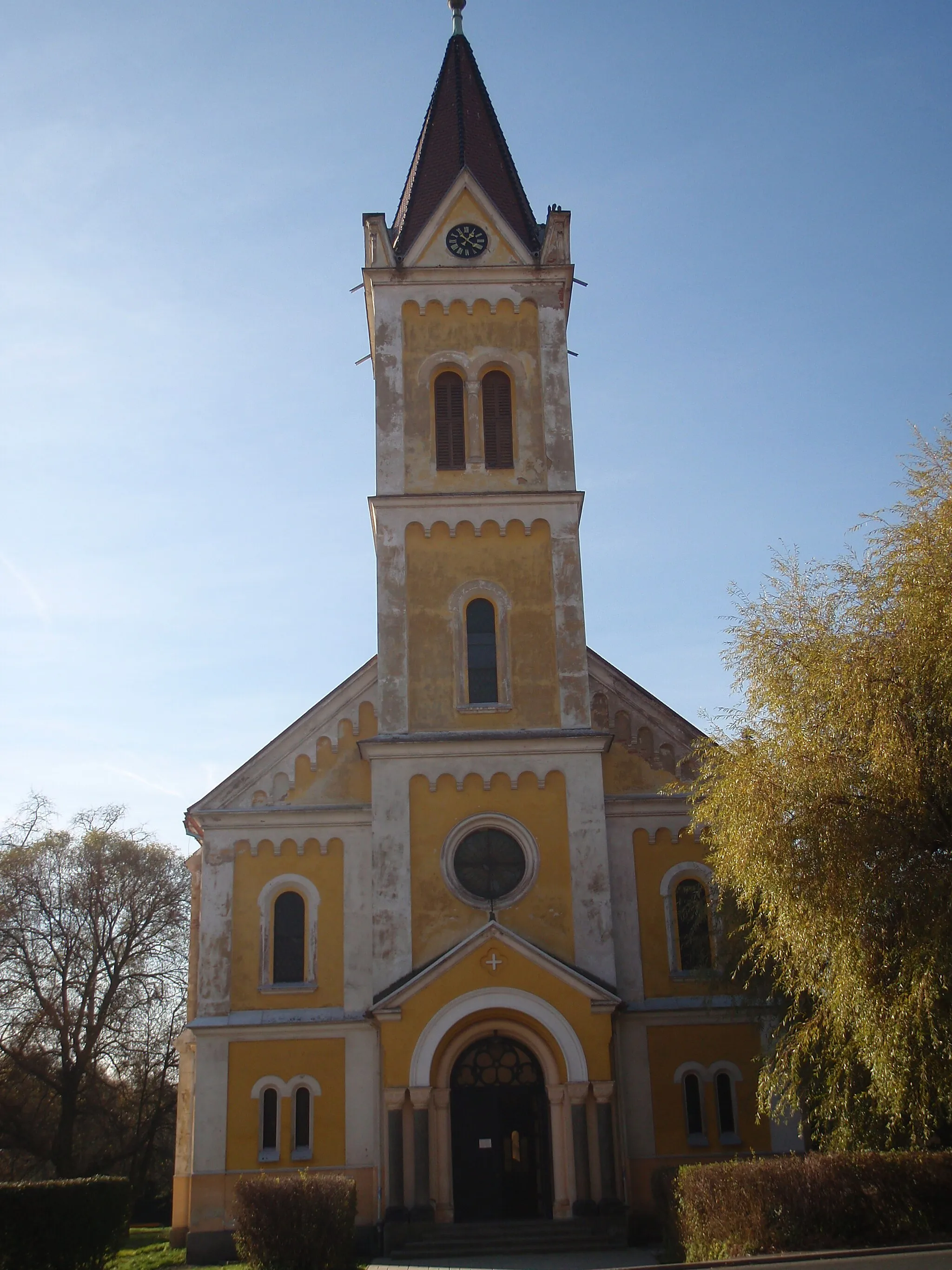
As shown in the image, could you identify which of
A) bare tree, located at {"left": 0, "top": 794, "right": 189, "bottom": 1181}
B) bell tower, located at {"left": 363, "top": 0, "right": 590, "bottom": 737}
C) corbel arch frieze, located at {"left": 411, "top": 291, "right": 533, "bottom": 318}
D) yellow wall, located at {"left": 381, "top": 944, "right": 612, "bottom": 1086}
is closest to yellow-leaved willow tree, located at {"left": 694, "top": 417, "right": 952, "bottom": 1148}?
yellow wall, located at {"left": 381, "top": 944, "right": 612, "bottom": 1086}

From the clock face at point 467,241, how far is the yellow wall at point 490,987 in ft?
50.1

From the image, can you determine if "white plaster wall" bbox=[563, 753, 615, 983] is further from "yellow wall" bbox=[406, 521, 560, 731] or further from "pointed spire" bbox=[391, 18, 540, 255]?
"pointed spire" bbox=[391, 18, 540, 255]

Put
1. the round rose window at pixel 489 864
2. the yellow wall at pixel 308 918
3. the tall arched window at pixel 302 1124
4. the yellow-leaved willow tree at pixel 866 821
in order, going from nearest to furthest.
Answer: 1. the yellow-leaved willow tree at pixel 866 821
2. the tall arched window at pixel 302 1124
3. the yellow wall at pixel 308 918
4. the round rose window at pixel 489 864

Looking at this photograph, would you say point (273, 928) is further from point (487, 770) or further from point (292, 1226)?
point (292, 1226)

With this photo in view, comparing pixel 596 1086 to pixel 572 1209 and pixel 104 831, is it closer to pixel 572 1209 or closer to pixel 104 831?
pixel 572 1209

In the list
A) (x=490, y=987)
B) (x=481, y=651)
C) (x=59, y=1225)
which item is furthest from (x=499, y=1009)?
(x=59, y=1225)

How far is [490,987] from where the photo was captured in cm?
2206

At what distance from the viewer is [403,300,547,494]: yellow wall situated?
2656 centimetres

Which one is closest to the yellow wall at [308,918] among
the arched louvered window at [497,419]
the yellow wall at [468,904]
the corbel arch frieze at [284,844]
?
the corbel arch frieze at [284,844]

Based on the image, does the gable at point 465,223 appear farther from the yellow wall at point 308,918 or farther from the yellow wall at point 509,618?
the yellow wall at point 308,918

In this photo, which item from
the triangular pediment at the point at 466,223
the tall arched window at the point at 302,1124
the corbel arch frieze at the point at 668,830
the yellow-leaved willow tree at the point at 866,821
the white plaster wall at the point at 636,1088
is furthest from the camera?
the triangular pediment at the point at 466,223

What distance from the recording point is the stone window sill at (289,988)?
76.8 feet

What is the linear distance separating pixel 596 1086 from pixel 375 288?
1718 centimetres

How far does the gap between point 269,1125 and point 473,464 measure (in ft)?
44.7
